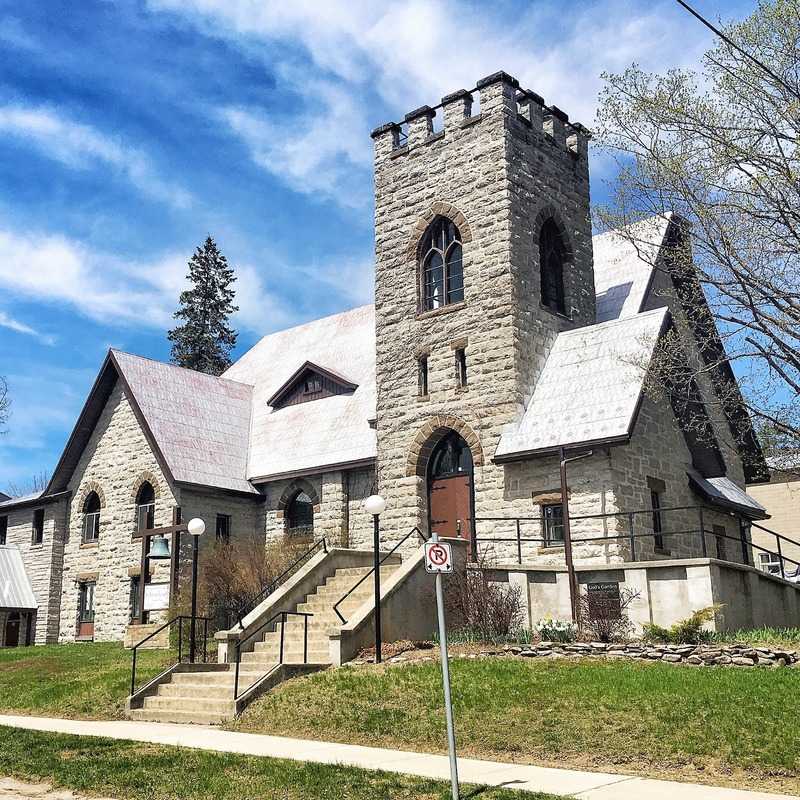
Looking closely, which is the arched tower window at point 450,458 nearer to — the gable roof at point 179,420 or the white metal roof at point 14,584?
the gable roof at point 179,420

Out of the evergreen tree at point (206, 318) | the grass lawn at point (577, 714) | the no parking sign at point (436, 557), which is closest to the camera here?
the no parking sign at point (436, 557)

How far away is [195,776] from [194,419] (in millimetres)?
21957

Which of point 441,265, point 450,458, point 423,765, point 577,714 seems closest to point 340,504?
point 450,458

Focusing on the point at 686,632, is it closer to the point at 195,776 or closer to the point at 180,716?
the point at 180,716

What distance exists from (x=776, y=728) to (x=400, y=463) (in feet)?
48.9

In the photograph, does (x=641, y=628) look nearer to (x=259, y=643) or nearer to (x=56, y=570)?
(x=259, y=643)

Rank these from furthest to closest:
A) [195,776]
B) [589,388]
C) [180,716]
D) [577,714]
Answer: [589,388] → [180,716] → [577,714] → [195,776]

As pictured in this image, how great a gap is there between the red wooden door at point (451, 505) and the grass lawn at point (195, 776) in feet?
38.9

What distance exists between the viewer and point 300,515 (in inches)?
1144

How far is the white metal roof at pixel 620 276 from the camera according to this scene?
2619cm

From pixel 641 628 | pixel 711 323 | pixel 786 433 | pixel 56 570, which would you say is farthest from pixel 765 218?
pixel 56 570

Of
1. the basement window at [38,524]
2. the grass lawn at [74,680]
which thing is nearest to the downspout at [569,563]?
the grass lawn at [74,680]

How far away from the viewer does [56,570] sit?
104ft

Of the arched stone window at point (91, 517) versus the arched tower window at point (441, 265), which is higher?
the arched tower window at point (441, 265)
